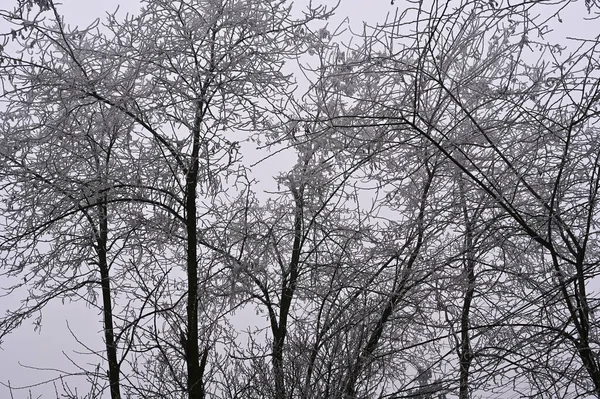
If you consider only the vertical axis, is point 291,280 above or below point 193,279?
above

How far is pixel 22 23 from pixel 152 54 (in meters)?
1.16

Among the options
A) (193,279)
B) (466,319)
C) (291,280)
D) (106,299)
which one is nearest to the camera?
(466,319)

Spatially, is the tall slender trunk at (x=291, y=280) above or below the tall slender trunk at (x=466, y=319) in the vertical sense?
above

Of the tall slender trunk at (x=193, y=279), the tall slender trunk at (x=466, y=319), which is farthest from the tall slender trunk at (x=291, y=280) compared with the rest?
the tall slender trunk at (x=466, y=319)

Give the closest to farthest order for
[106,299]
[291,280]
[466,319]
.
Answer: [466,319] < [291,280] < [106,299]

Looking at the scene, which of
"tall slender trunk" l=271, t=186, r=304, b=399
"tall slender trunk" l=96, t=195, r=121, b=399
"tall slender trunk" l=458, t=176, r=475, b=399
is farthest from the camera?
"tall slender trunk" l=96, t=195, r=121, b=399

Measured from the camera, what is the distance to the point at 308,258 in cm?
827

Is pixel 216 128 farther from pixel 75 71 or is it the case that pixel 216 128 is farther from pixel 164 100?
pixel 75 71

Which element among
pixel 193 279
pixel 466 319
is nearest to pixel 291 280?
pixel 193 279

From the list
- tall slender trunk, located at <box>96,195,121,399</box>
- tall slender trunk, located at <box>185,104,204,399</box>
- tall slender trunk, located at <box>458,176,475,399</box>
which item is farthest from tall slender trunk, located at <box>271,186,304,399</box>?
tall slender trunk, located at <box>458,176,475,399</box>

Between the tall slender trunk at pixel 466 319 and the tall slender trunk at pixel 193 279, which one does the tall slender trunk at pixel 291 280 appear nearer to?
the tall slender trunk at pixel 193 279

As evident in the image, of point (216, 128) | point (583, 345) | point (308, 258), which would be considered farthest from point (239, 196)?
point (583, 345)

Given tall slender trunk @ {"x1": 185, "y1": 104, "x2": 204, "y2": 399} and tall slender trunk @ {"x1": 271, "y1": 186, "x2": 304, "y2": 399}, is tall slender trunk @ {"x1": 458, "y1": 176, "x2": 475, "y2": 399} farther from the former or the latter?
tall slender trunk @ {"x1": 185, "y1": 104, "x2": 204, "y2": 399}

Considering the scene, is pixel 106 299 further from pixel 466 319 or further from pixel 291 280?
pixel 466 319
